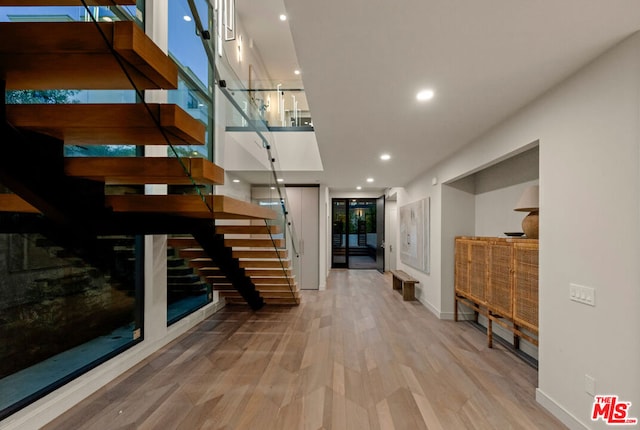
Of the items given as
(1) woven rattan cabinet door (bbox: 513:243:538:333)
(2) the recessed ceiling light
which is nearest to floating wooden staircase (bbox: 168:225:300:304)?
(2) the recessed ceiling light

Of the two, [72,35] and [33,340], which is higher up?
[72,35]

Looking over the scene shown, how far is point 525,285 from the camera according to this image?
3.13m

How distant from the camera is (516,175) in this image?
3.93 metres

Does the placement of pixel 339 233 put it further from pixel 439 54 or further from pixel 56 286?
pixel 439 54

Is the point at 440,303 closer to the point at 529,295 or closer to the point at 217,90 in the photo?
the point at 529,295

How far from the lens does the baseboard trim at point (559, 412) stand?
2201 millimetres

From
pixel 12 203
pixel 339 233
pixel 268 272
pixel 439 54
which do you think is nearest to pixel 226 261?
pixel 268 272

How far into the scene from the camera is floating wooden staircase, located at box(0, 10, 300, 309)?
4.99 feet

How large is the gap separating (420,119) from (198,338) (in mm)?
4106

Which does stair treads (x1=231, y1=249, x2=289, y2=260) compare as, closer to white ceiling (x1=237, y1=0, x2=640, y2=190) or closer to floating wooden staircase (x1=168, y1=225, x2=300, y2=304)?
floating wooden staircase (x1=168, y1=225, x2=300, y2=304)

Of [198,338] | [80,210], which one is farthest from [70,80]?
[198,338]

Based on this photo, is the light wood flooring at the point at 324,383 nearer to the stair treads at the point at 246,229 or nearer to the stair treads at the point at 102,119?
the stair treads at the point at 246,229

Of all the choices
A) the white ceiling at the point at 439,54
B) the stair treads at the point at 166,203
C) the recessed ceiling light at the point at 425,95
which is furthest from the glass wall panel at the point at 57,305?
the recessed ceiling light at the point at 425,95

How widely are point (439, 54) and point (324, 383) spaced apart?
301cm
